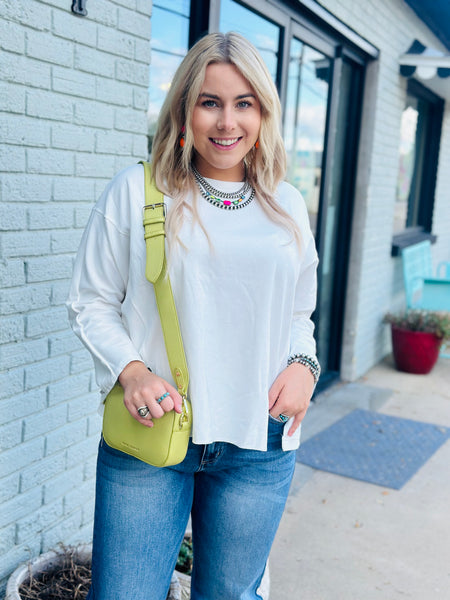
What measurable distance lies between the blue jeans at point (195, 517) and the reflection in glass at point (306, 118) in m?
3.05

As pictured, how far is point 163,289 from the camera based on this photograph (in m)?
1.31

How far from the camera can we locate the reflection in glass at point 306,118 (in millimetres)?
4148

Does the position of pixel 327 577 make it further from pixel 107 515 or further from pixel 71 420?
pixel 107 515

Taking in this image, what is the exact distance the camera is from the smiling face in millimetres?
1390

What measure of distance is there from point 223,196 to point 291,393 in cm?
48

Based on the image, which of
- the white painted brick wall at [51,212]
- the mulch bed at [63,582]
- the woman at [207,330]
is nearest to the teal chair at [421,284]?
the white painted brick wall at [51,212]

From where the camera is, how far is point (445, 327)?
17.7 feet

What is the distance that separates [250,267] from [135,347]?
30 cm

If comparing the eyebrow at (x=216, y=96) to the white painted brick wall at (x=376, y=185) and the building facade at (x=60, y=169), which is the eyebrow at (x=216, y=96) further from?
the white painted brick wall at (x=376, y=185)

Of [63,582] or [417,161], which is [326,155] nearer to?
[417,161]

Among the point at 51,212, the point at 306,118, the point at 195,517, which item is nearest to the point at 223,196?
the point at 195,517

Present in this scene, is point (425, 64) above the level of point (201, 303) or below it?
above

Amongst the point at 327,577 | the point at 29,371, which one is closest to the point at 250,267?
the point at 29,371

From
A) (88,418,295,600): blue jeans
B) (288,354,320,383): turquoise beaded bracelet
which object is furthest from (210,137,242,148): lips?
(88,418,295,600): blue jeans
